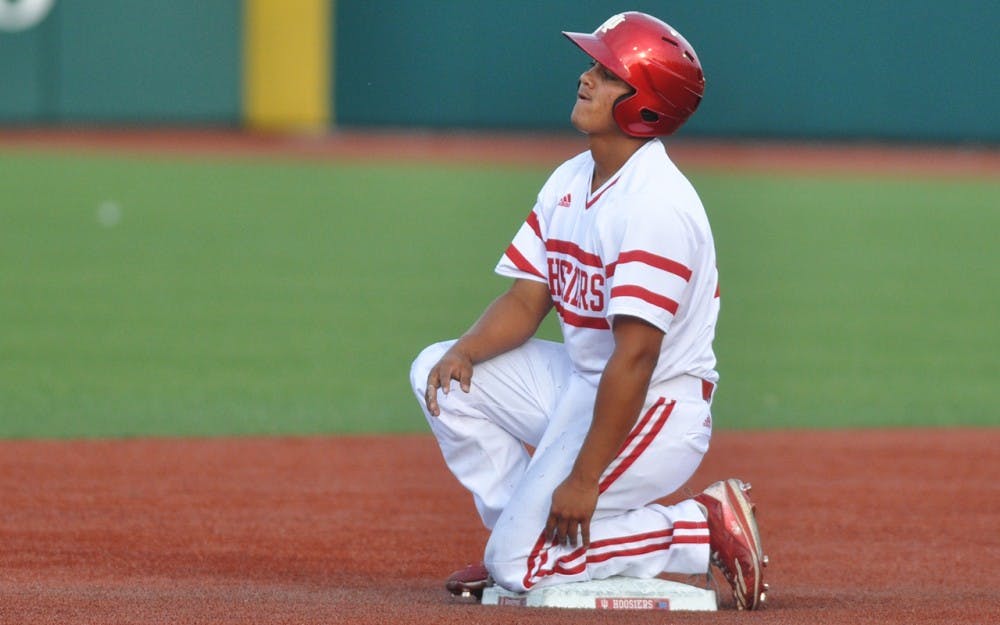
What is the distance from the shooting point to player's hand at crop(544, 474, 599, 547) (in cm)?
442

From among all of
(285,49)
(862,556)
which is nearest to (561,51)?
(285,49)

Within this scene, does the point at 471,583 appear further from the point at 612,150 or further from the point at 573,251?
the point at 612,150

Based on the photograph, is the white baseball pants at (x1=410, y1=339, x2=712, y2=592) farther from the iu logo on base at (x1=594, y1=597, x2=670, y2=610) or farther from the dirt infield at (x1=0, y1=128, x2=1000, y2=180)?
the dirt infield at (x1=0, y1=128, x2=1000, y2=180)

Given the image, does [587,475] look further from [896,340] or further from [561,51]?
[561,51]

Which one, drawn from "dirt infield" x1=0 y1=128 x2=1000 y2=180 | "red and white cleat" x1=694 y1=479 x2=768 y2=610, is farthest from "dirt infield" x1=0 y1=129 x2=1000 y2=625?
"dirt infield" x1=0 y1=128 x2=1000 y2=180

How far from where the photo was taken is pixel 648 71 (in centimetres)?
458

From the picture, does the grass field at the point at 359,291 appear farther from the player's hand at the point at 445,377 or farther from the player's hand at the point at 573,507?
the player's hand at the point at 573,507

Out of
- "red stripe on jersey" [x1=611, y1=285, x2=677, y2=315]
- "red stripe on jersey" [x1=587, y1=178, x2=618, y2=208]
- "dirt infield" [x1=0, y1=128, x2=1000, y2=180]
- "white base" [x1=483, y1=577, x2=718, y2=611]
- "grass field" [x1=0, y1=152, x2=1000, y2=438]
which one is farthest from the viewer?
"dirt infield" [x1=0, y1=128, x2=1000, y2=180]

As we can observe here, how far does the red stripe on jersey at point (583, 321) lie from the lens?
466 cm

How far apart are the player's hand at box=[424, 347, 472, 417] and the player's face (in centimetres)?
72

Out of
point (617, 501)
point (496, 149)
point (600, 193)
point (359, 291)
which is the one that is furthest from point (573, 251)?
point (496, 149)

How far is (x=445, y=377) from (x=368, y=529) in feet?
3.90

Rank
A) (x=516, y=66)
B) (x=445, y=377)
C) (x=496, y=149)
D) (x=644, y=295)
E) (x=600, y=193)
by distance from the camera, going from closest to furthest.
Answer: (x=644, y=295) < (x=600, y=193) < (x=445, y=377) < (x=496, y=149) < (x=516, y=66)

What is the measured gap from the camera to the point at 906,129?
23.8 metres
